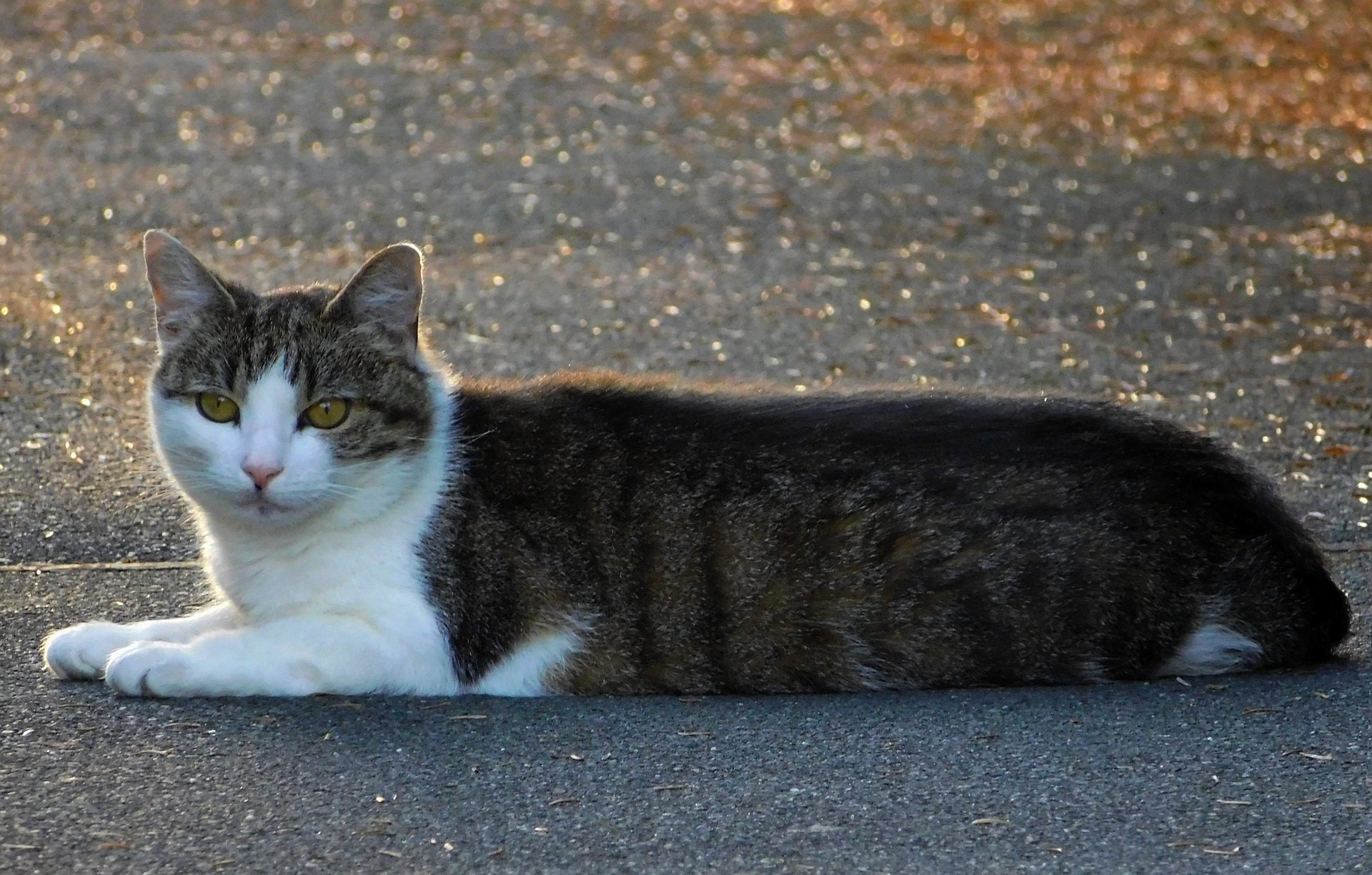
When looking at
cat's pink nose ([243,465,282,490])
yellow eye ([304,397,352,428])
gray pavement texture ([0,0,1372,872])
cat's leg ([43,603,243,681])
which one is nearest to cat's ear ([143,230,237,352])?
yellow eye ([304,397,352,428])

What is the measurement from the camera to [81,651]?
4.00 meters

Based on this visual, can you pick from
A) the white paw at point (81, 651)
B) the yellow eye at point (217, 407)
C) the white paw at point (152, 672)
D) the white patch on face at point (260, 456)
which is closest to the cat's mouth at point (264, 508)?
the white patch on face at point (260, 456)

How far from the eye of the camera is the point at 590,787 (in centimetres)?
350

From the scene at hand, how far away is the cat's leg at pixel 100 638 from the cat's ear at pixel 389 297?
2.58ft

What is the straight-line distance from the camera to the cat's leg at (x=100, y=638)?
3998mm

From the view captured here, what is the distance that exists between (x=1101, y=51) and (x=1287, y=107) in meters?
2.01

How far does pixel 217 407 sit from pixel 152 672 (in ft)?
2.05

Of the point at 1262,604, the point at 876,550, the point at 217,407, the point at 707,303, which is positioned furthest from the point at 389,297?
the point at 707,303

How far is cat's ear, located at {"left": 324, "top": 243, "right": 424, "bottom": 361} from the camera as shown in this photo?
411 centimetres

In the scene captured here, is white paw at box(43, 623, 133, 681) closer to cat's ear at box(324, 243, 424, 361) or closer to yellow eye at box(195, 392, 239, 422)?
yellow eye at box(195, 392, 239, 422)

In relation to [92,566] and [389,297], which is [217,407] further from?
[92,566]

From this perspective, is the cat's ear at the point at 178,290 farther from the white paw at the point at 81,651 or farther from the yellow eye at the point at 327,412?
the white paw at the point at 81,651

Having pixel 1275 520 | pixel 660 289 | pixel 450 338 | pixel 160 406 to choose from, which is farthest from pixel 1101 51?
pixel 160 406

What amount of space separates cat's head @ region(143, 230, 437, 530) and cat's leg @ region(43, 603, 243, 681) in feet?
0.92
